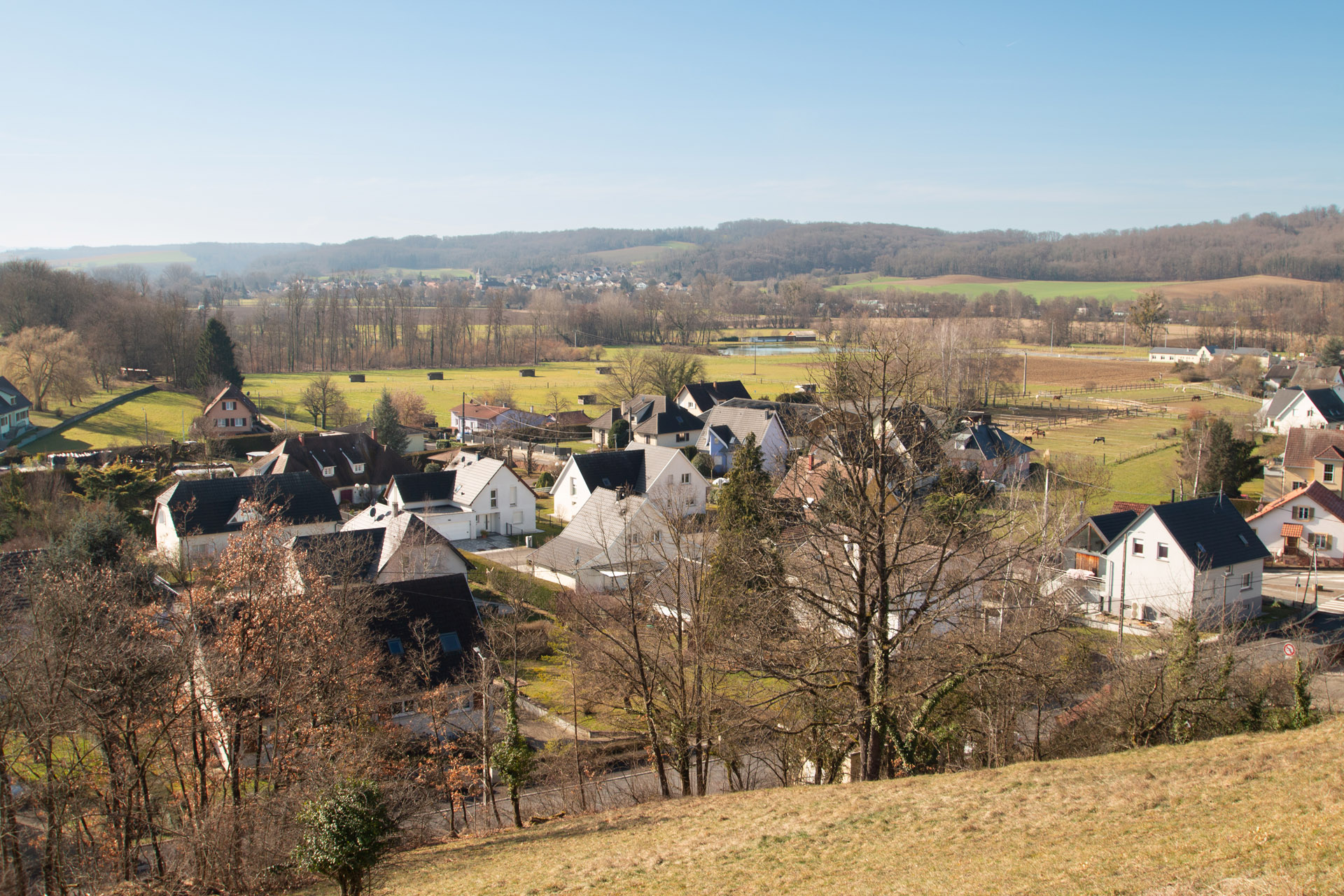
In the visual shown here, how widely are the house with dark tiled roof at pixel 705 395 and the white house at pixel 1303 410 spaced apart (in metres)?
35.1

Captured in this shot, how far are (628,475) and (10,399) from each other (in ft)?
131

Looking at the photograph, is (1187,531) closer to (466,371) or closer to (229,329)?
(466,371)

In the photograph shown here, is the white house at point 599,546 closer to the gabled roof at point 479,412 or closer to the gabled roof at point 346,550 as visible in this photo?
the gabled roof at point 346,550

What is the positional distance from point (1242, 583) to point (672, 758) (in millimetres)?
21760

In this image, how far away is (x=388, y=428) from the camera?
169 ft

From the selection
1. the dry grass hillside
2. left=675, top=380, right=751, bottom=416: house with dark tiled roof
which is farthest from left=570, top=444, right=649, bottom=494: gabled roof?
the dry grass hillside

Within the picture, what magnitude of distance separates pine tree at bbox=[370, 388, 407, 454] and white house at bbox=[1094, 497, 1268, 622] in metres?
38.3

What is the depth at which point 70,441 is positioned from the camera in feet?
170

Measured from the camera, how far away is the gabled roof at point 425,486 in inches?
1528

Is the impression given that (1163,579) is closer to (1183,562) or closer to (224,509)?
(1183,562)

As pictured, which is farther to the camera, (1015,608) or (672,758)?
(1015,608)

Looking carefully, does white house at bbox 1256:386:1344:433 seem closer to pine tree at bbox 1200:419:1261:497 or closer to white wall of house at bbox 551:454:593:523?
pine tree at bbox 1200:419:1261:497

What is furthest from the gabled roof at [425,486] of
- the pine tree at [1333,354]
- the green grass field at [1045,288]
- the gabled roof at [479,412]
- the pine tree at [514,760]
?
the green grass field at [1045,288]

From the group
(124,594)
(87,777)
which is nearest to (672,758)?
(87,777)
